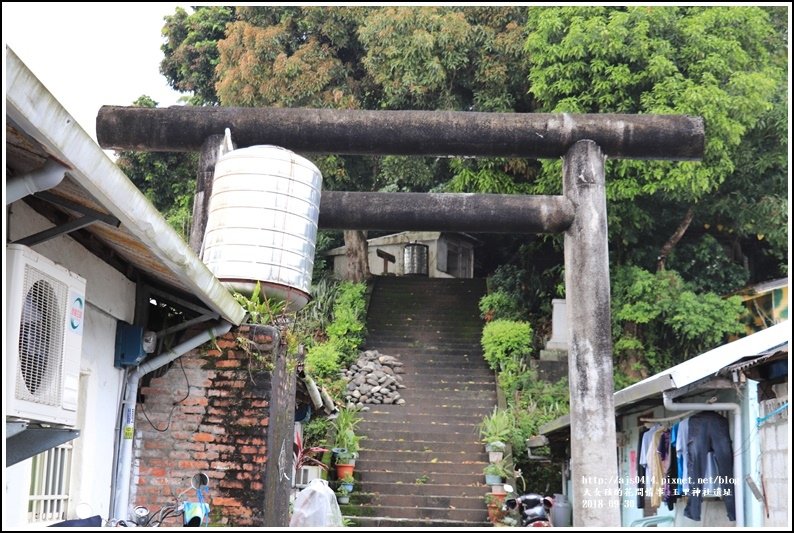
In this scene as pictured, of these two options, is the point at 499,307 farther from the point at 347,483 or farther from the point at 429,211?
the point at 429,211

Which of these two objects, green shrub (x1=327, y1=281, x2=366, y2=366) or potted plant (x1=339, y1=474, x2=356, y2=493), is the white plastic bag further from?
green shrub (x1=327, y1=281, x2=366, y2=366)

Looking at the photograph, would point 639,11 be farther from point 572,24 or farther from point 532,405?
point 532,405

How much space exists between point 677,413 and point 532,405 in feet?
24.9

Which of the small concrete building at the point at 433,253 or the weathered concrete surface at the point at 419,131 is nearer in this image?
the weathered concrete surface at the point at 419,131

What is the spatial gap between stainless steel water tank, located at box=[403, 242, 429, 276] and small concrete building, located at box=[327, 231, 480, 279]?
0.03 meters

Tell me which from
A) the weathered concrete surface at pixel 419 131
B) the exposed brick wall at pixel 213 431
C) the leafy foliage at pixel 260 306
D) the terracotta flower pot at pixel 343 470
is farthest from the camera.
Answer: the terracotta flower pot at pixel 343 470

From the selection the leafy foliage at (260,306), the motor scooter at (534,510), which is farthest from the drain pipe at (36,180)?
the motor scooter at (534,510)

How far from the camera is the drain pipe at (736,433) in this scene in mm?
8578

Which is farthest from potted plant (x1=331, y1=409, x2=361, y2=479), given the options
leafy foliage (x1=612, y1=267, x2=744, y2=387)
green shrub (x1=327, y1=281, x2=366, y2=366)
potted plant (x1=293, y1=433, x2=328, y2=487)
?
leafy foliage (x1=612, y1=267, x2=744, y2=387)

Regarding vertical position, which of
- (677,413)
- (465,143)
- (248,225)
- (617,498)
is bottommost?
(617,498)

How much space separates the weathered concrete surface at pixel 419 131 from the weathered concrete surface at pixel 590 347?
0.95 ft

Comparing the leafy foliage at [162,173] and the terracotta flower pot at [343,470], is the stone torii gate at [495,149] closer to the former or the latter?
the terracotta flower pot at [343,470]

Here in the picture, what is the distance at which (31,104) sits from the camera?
3.66 m

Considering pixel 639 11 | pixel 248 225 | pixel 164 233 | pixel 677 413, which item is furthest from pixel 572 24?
pixel 164 233
